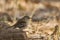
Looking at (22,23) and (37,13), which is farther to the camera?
(37,13)

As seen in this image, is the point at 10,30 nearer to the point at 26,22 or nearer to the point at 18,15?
the point at 26,22

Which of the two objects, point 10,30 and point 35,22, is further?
point 35,22

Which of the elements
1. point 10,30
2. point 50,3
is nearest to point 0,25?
point 10,30

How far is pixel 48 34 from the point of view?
5199 mm

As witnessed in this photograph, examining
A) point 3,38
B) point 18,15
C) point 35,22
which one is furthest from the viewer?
point 18,15

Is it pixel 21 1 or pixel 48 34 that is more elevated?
pixel 21 1

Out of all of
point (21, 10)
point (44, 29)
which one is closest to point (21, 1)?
point (21, 10)

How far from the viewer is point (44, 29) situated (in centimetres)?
554

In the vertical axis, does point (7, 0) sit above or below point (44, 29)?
above

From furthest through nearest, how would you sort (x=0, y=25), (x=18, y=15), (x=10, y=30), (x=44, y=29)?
(x=18, y=15) → (x=44, y=29) → (x=0, y=25) → (x=10, y=30)

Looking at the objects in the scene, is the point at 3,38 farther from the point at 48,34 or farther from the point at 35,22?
the point at 35,22

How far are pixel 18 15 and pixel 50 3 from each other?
4.45 ft

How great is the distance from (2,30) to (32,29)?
3.82 feet

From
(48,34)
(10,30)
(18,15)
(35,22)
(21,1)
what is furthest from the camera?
(21,1)
